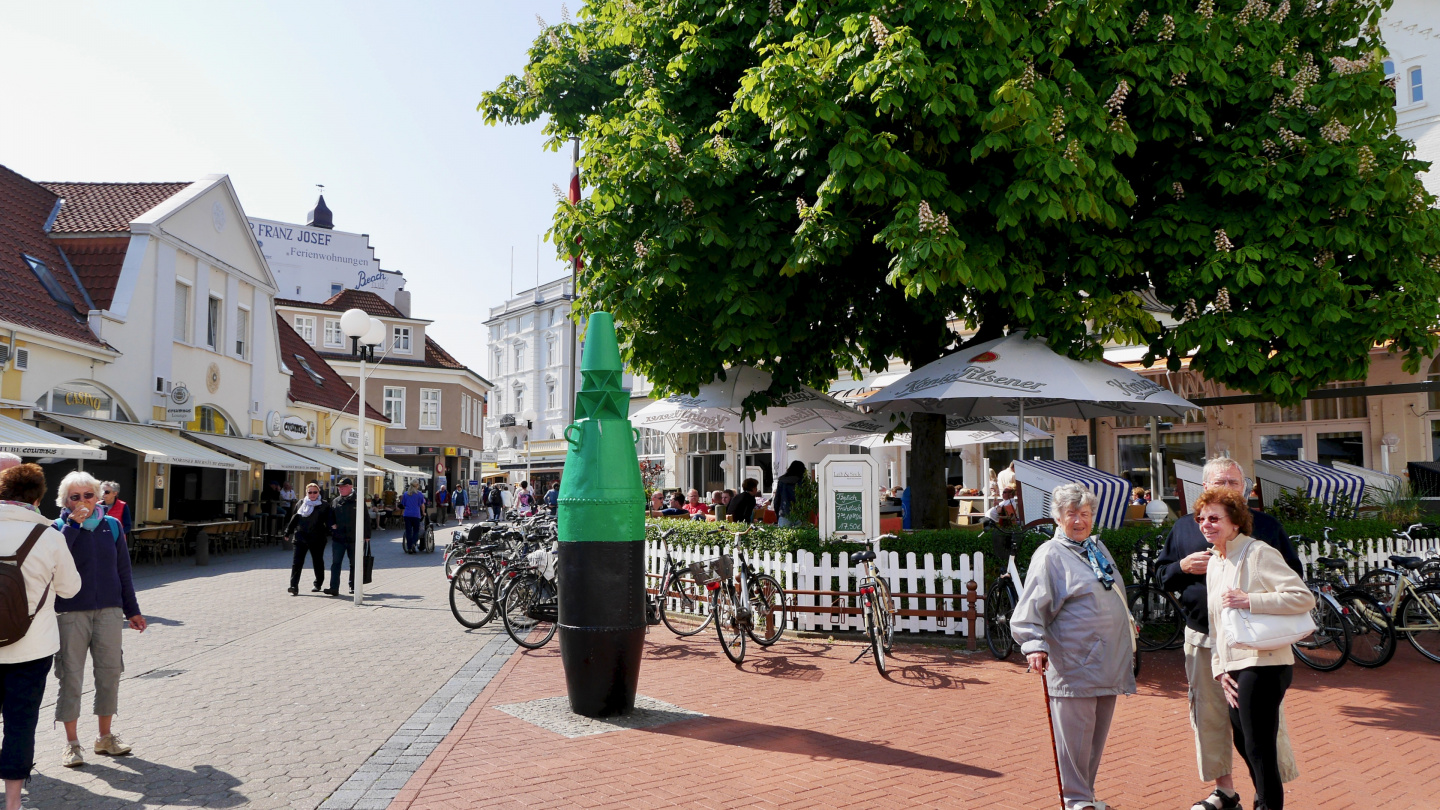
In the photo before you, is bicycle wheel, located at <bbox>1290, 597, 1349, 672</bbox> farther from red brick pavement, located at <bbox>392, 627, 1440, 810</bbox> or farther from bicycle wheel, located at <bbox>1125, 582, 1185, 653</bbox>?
bicycle wheel, located at <bbox>1125, 582, 1185, 653</bbox>

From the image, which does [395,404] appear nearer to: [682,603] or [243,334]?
[243,334]

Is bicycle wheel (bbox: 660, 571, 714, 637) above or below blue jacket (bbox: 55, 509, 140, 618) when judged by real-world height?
below

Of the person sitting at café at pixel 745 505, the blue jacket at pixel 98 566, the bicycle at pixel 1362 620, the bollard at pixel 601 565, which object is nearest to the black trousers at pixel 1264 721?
the bollard at pixel 601 565

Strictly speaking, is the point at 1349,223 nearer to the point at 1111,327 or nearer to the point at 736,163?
the point at 1111,327

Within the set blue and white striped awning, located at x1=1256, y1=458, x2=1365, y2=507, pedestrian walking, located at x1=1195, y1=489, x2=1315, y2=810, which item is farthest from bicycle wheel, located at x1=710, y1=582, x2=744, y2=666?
blue and white striped awning, located at x1=1256, y1=458, x2=1365, y2=507

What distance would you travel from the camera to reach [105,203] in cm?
2352

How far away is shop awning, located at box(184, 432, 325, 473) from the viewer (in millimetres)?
24109

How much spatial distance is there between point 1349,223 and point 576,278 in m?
8.31

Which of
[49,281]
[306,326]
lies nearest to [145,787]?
[49,281]

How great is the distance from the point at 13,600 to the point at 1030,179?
26.4 feet

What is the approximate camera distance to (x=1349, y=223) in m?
9.91

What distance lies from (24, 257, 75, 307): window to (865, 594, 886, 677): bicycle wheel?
18.5 m

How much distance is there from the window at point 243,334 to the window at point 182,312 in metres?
2.85

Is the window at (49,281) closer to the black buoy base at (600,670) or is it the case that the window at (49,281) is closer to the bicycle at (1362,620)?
the black buoy base at (600,670)
